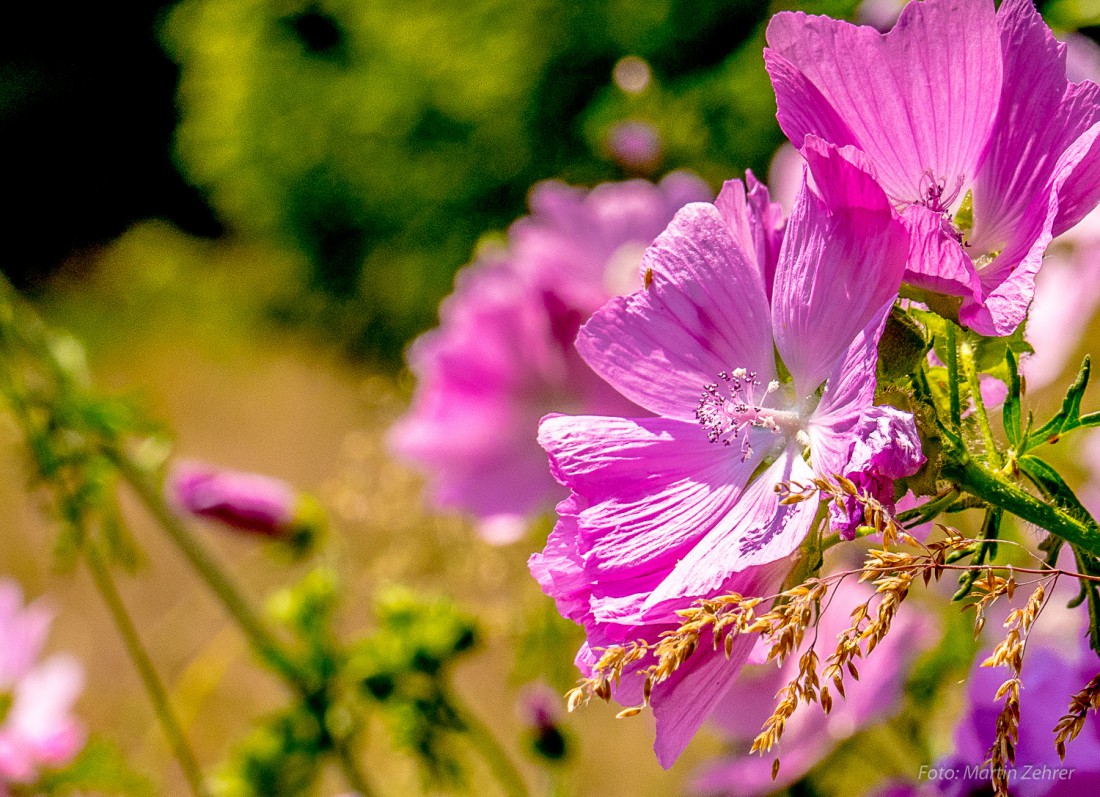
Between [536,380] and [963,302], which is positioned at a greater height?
[536,380]

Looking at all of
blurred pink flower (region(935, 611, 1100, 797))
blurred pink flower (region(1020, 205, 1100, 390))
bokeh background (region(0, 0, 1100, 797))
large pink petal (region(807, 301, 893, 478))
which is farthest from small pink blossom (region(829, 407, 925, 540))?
bokeh background (region(0, 0, 1100, 797))

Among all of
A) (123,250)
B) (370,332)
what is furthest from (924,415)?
(123,250)

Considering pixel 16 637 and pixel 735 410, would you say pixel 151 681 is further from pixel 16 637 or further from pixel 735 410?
pixel 735 410

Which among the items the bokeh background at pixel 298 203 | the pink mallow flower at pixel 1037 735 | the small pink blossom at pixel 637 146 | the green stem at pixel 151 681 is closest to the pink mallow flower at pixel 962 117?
the pink mallow flower at pixel 1037 735

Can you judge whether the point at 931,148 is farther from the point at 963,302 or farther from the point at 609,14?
the point at 609,14

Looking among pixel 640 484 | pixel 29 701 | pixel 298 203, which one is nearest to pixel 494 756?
pixel 29 701
